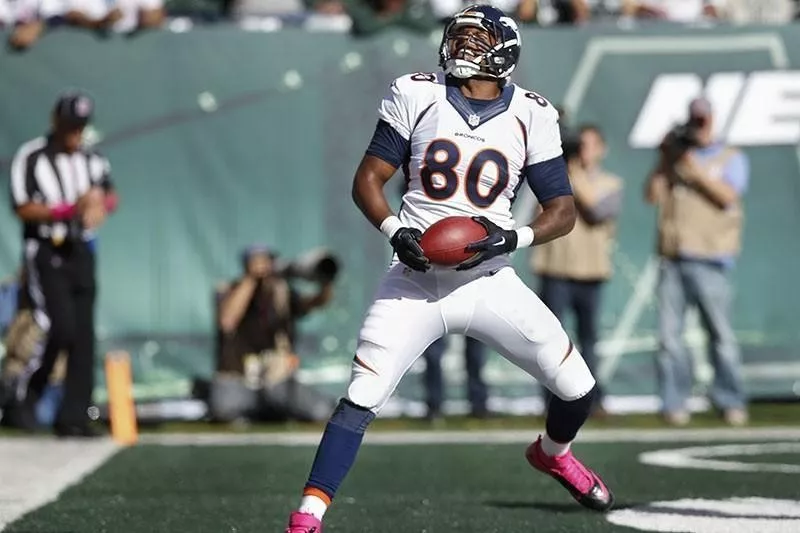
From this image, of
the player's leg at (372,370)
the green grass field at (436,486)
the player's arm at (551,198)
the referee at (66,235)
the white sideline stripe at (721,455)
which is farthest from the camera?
the referee at (66,235)

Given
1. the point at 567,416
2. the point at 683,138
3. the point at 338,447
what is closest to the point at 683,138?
the point at 683,138

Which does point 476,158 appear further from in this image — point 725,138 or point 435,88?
point 725,138

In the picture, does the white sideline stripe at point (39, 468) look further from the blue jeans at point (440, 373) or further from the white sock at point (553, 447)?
the blue jeans at point (440, 373)

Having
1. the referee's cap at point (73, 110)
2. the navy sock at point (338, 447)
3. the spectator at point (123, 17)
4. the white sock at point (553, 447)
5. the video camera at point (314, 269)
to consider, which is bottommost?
the video camera at point (314, 269)

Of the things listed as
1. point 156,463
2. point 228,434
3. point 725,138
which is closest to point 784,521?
point 156,463

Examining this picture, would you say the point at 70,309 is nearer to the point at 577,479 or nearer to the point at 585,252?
the point at 585,252

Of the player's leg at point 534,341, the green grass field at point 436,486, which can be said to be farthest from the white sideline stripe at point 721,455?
the player's leg at point 534,341

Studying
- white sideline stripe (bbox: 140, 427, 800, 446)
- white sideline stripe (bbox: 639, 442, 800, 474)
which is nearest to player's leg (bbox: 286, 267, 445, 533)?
white sideline stripe (bbox: 639, 442, 800, 474)

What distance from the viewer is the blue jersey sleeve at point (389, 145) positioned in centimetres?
562

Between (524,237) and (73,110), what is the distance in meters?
4.72

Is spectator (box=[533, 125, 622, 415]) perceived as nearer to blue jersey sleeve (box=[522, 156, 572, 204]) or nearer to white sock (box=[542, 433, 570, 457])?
white sock (box=[542, 433, 570, 457])

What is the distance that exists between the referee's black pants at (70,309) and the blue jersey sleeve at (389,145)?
4.61 m

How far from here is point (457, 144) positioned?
5578 mm

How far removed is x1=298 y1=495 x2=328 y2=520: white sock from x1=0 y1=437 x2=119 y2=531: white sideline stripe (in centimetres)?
140
